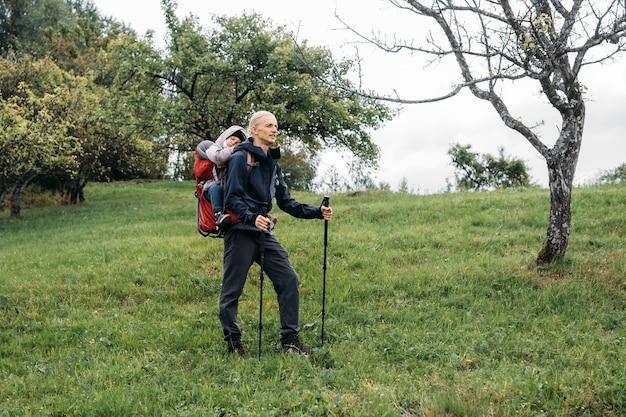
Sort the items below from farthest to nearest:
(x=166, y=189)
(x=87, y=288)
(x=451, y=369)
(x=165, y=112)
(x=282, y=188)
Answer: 1. (x=166, y=189)
2. (x=165, y=112)
3. (x=87, y=288)
4. (x=282, y=188)
5. (x=451, y=369)

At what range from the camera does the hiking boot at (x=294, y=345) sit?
22.0ft

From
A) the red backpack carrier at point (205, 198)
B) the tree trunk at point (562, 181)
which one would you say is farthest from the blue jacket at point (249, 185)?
the tree trunk at point (562, 181)

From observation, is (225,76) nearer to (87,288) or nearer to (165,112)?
(165,112)

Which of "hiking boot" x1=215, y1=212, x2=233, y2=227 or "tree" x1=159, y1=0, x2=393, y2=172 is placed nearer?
"hiking boot" x1=215, y1=212, x2=233, y2=227

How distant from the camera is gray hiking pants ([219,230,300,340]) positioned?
654 cm

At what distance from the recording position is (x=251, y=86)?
2206 cm

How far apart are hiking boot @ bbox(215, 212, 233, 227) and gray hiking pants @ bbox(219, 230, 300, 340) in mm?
202

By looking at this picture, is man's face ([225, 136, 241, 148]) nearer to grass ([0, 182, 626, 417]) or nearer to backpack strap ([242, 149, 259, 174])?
backpack strap ([242, 149, 259, 174])

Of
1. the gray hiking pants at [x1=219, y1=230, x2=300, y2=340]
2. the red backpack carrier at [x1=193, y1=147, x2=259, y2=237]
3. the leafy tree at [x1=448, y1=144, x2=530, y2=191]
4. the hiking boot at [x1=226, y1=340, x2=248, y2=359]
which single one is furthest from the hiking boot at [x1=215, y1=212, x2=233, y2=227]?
the leafy tree at [x1=448, y1=144, x2=530, y2=191]

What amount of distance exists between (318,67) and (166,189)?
48.7ft

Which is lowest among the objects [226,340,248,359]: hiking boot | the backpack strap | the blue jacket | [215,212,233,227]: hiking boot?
[226,340,248,359]: hiking boot

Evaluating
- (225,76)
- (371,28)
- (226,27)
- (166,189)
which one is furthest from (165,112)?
(371,28)

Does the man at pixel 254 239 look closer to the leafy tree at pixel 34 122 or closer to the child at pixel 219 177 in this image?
the child at pixel 219 177

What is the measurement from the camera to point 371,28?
29.9ft
